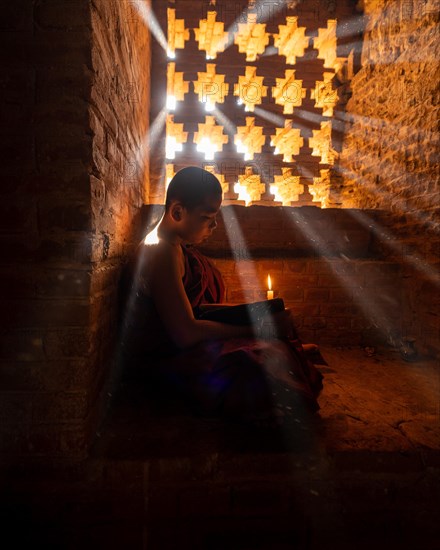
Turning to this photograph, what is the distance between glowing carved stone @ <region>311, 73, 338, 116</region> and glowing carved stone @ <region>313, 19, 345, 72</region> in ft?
0.54

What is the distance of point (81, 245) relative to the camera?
4.28 feet

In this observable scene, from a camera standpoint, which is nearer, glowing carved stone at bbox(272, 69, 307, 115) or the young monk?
the young monk

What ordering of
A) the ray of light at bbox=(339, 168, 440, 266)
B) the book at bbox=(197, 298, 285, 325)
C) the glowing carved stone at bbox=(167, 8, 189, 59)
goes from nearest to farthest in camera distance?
1. the book at bbox=(197, 298, 285, 325)
2. the ray of light at bbox=(339, 168, 440, 266)
3. the glowing carved stone at bbox=(167, 8, 189, 59)

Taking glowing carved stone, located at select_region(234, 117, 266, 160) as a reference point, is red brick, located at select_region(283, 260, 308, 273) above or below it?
below

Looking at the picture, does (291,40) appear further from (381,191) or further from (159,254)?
(159,254)

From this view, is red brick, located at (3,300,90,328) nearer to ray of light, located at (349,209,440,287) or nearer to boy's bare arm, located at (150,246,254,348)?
boy's bare arm, located at (150,246,254,348)

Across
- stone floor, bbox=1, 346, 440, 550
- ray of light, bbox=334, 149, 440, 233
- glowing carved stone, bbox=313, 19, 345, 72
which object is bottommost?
stone floor, bbox=1, 346, 440, 550

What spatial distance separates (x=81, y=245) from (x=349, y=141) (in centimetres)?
469

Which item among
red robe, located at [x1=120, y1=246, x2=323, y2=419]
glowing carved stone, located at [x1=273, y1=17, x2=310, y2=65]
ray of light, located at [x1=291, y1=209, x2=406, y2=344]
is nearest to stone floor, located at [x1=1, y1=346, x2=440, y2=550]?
red robe, located at [x1=120, y1=246, x2=323, y2=419]

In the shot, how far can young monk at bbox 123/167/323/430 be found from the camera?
156cm

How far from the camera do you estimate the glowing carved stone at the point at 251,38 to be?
471 cm

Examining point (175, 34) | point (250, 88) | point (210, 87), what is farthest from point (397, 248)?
point (175, 34)

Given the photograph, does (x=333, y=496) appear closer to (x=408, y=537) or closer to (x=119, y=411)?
(x=408, y=537)

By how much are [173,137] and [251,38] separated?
2.04 metres
